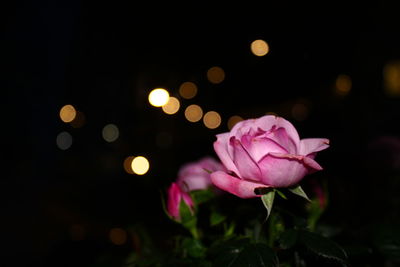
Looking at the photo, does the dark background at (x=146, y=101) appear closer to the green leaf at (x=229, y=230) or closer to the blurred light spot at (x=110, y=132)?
the blurred light spot at (x=110, y=132)

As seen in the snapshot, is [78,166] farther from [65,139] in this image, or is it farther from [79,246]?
[79,246]

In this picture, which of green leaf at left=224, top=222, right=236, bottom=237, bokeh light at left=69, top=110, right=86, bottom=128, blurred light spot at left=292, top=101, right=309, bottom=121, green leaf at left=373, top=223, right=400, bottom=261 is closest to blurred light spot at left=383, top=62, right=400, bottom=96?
blurred light spot at left=292, top=101, right=309, bottom=121

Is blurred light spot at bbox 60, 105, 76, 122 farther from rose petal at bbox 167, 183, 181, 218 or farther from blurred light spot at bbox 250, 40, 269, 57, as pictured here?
rose petal at bbox 167, 183, 181, 218

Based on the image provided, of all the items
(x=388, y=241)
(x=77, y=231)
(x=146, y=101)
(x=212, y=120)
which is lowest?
(x=77, y=231)

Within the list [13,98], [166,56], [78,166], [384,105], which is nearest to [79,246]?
[166,56]

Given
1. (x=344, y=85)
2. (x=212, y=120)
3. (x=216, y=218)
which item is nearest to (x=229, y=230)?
(x=216, y=218)

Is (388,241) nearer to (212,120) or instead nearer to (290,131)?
(290,131)
